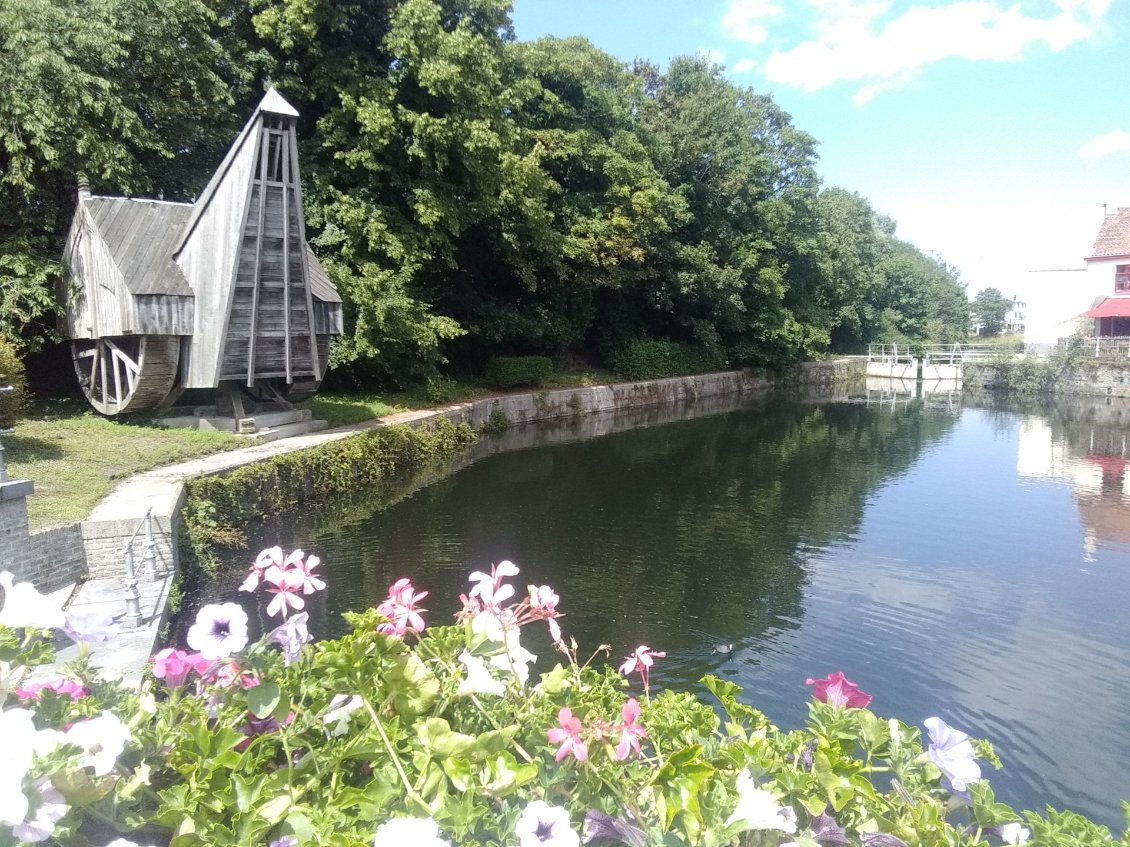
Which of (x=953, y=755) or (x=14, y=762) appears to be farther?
(x=953, y=755)

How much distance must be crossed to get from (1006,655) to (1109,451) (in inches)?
631

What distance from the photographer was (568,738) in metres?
1.97

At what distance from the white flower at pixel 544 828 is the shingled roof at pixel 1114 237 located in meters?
46.4

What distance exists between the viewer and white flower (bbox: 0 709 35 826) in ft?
4.33

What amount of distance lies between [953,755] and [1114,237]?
153 feet

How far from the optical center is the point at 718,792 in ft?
5.90

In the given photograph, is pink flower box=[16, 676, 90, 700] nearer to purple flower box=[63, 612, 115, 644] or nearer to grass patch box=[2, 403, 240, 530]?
purple flower box=[63, 612, 115, 644]

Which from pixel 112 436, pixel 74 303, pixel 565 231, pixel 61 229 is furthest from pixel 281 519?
pixel 565 231

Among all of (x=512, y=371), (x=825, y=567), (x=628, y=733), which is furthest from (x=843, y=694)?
(x=512, y=371)

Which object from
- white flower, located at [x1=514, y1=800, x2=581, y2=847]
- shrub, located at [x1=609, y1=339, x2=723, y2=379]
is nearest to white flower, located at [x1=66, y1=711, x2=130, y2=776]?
white flower, located at [x1=514, y1=800, x2=581, y2=847]

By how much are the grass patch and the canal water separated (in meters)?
1.81

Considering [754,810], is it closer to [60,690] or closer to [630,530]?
[60,690]

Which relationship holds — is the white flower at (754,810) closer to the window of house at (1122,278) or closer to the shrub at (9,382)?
the shrub at (9,382)

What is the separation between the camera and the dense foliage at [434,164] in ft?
47.3
